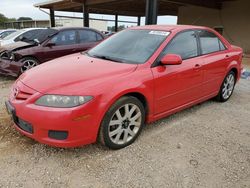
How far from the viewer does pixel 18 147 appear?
3.03m

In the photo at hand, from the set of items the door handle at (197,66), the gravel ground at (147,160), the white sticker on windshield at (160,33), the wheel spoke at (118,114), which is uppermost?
the white sticker on windshield at (160,33)

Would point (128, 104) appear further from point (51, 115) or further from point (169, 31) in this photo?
point (169, 31)

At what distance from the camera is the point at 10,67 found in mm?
6418

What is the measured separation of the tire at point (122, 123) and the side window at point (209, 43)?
178cm

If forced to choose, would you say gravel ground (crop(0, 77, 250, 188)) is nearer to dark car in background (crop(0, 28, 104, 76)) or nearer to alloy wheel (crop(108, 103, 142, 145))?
alloy wheel (crop(108, 103, 142, 145))

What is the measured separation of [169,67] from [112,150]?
4.53 ft

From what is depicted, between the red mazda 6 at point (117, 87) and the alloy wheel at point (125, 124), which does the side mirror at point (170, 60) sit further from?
the alloy wheel at point (125, 124)

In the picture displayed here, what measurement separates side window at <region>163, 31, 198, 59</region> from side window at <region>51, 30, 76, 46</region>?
4273 mm

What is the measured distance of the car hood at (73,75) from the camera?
106 inches

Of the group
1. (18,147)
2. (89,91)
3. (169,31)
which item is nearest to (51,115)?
(89,91)

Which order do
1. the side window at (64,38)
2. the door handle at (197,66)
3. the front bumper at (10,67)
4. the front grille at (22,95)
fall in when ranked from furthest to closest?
the side window at (64,38) → the front bumper at (10,67) → the door handle at (197,66) → the front grille at (22,95)

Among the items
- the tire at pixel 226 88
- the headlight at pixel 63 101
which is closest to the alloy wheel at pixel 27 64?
the headlight at pixel 63 101

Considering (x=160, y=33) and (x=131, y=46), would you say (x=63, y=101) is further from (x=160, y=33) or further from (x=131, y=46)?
(x=160, y=33)

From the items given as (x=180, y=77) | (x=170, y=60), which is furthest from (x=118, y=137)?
(x=180, y=77)
